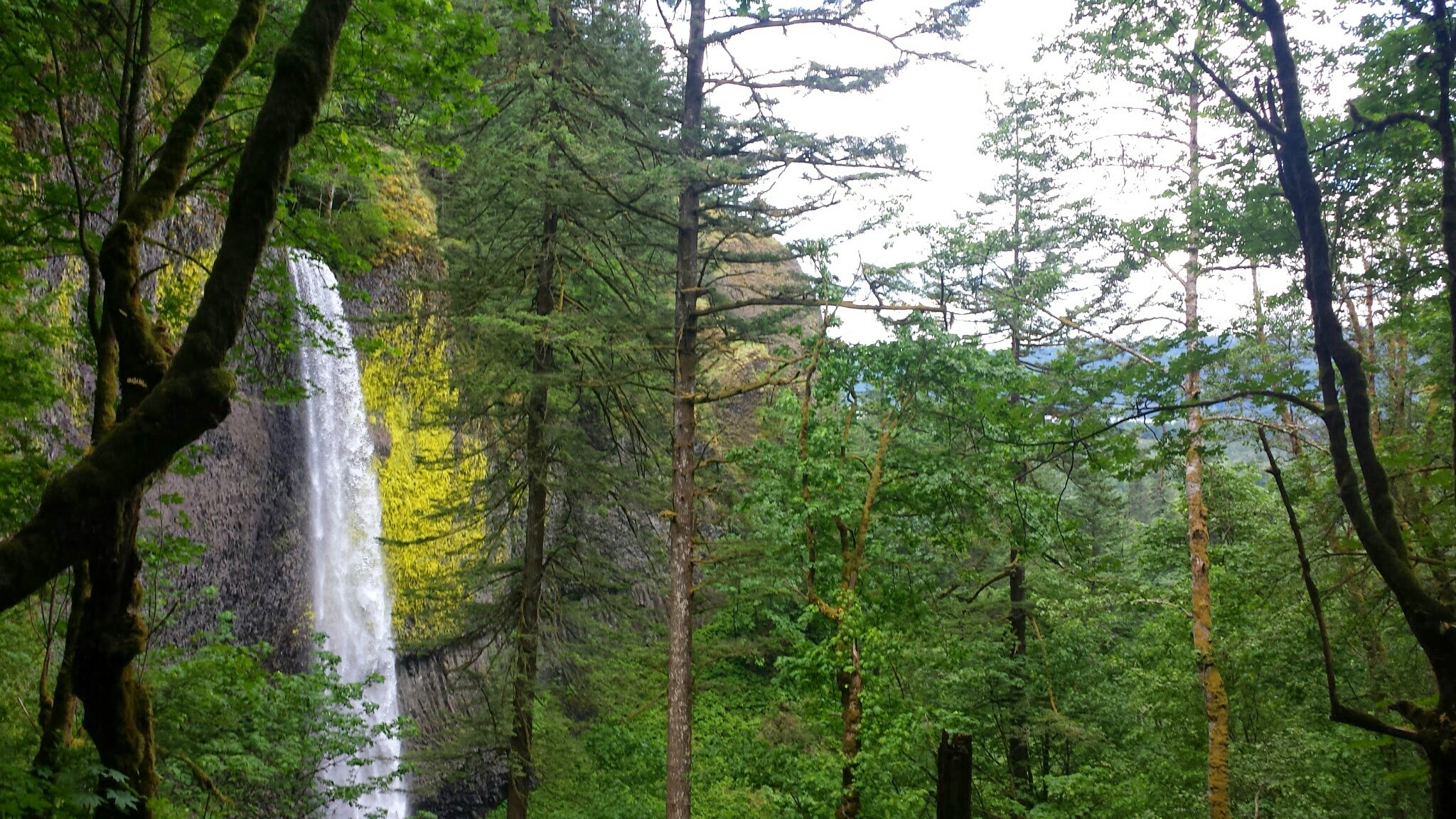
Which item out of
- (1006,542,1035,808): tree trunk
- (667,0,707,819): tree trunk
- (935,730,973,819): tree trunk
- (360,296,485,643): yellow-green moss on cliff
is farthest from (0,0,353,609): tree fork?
(360,296,485,643): yellow-green moss on cliff

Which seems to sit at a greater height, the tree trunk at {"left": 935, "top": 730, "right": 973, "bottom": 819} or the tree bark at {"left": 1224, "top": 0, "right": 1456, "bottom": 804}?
the tree bark at {"left": 1224, "top": 0, "right": 1456, "bottom": 804}

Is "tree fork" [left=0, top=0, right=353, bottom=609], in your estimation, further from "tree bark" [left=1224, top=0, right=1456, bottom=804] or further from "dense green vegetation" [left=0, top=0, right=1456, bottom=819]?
"tree bark" [left=1224, top=0, right=1456, bottom=804]

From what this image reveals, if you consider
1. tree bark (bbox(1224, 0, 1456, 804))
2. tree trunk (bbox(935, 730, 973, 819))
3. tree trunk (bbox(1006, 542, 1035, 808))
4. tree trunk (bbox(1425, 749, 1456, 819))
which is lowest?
tree trunk (bbox(1006, 542, 1035, 808))

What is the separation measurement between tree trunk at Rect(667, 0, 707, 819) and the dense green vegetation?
64mm

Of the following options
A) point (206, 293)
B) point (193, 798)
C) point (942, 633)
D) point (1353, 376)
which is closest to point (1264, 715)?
point (942, 633)

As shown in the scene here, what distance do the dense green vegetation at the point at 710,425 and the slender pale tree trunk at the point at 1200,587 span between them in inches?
2.3

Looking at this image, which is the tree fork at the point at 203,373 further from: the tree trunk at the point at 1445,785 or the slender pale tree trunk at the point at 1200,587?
the slender pale tree trunk at the point at 1200,587

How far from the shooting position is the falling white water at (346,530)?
13.1 m

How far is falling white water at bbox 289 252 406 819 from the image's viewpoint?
517 inches

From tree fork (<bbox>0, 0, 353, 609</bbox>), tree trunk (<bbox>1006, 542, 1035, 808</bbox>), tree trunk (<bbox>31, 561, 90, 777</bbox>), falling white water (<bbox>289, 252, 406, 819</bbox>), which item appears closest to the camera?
tree fork (<bbox>0, 0, 353, 609</bbox>)

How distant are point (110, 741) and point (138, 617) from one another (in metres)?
0.52

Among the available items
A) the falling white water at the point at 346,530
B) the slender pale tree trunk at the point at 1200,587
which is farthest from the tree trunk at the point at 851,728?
the falling white water at the point at 346,530

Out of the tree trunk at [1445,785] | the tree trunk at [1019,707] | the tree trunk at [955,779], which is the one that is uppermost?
the tree trunk at [955,779]

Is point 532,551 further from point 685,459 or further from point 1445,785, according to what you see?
point 1445,785
